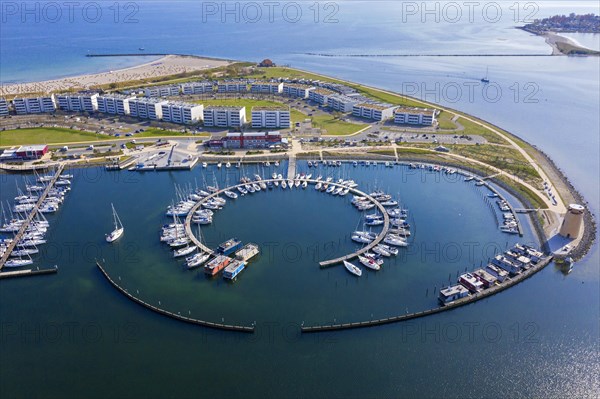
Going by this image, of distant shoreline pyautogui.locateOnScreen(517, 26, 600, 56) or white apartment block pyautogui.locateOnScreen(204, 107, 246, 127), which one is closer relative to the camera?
white apartment block pyautogui.locateOnScreen(204, 107, 246, 127)

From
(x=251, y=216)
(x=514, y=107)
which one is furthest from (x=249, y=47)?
(x=251, y=216)

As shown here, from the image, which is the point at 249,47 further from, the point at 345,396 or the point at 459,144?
the point at 345,396

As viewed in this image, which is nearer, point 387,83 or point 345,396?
point 345,396

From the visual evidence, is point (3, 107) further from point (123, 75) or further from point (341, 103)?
point (341, 103)

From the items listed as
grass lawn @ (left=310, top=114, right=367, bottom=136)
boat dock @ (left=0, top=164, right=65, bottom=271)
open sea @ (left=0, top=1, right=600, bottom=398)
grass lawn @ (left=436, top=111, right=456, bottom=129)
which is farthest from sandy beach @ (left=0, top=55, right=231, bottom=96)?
grass lawn @ (left=436, top=111, right=456, bottom=129)

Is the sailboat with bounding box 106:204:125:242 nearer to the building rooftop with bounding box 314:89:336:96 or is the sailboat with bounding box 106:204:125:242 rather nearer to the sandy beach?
Result: the building rooftop with bounding box 314:89:336:96

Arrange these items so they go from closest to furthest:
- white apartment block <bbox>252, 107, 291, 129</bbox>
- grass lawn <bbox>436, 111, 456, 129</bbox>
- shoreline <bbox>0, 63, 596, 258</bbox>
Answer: shoreline <bbox>0, 63, 596, 258</bbox> < white apartment block <bbox>252, 107, 291, 129</bbox> < grass lawn <bbox>436, 111, 456, 129</bbox>

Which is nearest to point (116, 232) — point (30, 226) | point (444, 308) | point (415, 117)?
point (30, 226)
